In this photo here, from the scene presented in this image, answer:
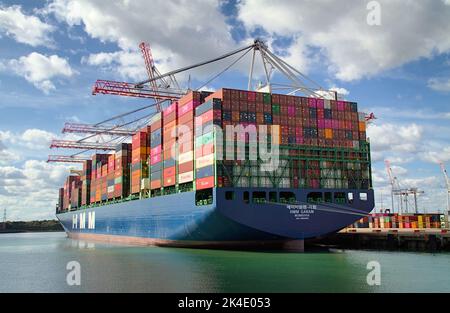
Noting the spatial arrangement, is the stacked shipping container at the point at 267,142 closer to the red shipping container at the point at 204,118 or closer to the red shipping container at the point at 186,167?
the red shipping container at the point at 204,118

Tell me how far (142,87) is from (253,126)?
22.0 meters

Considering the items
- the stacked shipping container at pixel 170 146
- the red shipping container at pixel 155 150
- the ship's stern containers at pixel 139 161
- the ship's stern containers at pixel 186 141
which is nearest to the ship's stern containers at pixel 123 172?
the ship's stern containers at pixel 139 161

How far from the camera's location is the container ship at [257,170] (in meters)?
39.4

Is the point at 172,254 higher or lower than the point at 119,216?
lower

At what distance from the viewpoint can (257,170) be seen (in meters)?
40.6

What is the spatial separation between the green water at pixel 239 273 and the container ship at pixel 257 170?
362cm

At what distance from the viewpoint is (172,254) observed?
4038 centimetres

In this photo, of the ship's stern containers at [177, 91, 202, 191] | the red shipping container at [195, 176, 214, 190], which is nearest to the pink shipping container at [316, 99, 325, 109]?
the ship's stern containers at [177, 91, 202, 191]

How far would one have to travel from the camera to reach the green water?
23.3 metres

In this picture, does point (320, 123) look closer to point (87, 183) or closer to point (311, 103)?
point (311, 103)
